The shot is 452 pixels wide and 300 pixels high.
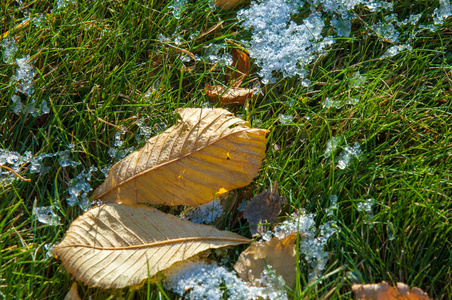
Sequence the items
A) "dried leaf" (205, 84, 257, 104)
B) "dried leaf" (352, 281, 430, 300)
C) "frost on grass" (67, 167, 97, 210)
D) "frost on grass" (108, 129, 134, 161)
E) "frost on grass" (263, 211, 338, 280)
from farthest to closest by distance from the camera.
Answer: "dried leaf" (205, 84, 257, 104) < "frost on grass" (108, 129, 134, 161) < "frost on grass" (67, 167, 97, 210) < "frost on grass" (263, 211, 338, 280) < "dried leaf" (352, 281, 430, 300)

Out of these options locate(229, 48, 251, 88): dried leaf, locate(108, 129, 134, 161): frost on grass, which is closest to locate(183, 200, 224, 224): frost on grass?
locate(108, 129, 134, 161): frost on grass

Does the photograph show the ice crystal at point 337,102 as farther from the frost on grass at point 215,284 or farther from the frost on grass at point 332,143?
the frost on grass at point 215,284

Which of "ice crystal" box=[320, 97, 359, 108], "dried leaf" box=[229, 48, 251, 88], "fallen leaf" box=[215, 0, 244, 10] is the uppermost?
"fallen leaf" box=[215, 0, 244, 10]

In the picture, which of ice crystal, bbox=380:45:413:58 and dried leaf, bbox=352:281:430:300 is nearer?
dried leaf, bbox=352:281:430:300

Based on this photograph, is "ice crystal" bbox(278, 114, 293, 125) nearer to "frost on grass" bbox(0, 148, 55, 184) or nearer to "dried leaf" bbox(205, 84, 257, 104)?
"dried leaf" bbox(205, 84, 257, 104)

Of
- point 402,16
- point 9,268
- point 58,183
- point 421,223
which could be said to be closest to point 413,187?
point 421,223

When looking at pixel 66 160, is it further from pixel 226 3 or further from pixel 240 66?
pixel 226 3

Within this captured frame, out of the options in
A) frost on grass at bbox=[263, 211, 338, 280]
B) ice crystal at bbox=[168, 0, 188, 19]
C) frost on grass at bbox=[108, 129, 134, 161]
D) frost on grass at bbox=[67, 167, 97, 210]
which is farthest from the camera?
ice crystal at bbox=[168, 0, 188, 19]

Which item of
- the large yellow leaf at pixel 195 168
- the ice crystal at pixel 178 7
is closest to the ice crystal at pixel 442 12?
the large yellow leaf at pixel 195 168
